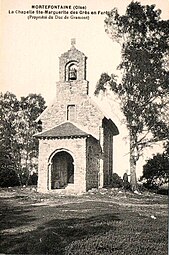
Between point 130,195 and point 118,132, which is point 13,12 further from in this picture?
point 130,195

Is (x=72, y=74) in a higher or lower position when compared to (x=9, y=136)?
higher

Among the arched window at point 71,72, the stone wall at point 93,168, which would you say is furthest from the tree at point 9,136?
the stone wall at point 93,168

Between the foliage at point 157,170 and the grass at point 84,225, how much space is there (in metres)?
0.14

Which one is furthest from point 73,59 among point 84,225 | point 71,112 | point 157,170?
point 84,225

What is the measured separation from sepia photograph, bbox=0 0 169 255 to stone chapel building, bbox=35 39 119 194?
0.02 metres

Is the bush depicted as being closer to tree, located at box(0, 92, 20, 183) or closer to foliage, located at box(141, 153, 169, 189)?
tree, located at box(0, 92, 20, 183)

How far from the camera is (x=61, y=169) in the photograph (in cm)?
513

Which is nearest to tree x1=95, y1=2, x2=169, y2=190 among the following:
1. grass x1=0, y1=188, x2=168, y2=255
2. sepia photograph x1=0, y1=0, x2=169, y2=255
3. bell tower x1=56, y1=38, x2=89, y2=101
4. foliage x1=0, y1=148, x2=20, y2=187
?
sepia photograph x1=0, y1=0, x2=169, y2=255

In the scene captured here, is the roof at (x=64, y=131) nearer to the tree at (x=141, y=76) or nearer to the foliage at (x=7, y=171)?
the foliage at (x=7, y=171)

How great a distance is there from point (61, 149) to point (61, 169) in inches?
9.6

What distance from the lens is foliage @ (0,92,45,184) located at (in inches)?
164

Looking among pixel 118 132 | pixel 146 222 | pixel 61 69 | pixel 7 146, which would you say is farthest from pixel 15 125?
pixel 146 222

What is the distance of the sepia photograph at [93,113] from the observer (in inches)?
145

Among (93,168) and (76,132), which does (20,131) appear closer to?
(76,132)
